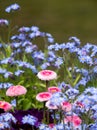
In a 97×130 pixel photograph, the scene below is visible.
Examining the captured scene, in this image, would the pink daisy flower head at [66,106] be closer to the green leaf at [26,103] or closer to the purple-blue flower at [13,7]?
the green leaf at [26,103]

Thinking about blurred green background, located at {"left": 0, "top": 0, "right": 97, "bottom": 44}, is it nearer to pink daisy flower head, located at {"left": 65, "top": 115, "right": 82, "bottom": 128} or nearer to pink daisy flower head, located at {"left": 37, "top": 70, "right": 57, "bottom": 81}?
pink daisy flower head, located at {"left": 37, "top": 70, "right": 57, "bottom": 81}

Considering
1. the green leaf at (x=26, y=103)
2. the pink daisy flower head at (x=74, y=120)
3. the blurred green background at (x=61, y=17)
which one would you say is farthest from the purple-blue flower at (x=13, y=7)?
the blurred green background at (x=61, y=17)

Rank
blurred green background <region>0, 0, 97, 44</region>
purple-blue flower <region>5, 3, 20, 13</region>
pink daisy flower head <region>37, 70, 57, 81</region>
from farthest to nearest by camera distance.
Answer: blurred green background <region>0, 0, 97, 44</region>
purple-blue flower <region>5, 3, 20, 13</region>
pink daisy flower head <region>37, 70, 57, 81</region>

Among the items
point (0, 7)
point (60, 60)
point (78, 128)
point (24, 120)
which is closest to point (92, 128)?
point (78, 128)

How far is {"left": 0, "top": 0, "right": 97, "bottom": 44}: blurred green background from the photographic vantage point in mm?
9227

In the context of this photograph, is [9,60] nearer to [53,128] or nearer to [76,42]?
[76,42]

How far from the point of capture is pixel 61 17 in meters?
10.2

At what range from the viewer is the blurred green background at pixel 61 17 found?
923 cm

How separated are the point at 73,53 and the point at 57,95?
1067 mm

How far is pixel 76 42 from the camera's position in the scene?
12.7 feet

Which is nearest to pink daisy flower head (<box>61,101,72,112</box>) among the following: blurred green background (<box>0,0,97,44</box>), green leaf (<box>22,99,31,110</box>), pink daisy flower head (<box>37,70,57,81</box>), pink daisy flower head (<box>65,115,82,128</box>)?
pink daisy flower head (<box>65,115,82,128</box>)

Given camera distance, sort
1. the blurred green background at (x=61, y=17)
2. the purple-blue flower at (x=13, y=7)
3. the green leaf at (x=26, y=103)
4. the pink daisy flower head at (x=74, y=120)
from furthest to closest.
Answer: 1. the blurred green background at (x=61, y=17)
2. the purple-blue flower at (x=13, y=7)
3. the green leaf at (x=26, y=103)
4. the pink daisy flower head at (x=74, y=120)

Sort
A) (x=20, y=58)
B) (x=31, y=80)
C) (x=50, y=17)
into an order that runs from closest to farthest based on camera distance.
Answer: (x=31, y=80) → (x=20, y=58) → (x=50, y=17)

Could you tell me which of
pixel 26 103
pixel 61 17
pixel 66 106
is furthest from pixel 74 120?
pixel 61 17
